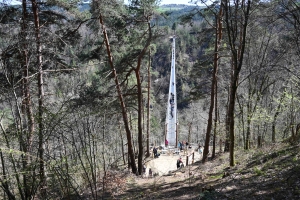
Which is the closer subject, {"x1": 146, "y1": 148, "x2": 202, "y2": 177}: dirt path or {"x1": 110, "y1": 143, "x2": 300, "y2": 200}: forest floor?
{"x1": 110, "y1": 143, "x2": 300, "y2": 200}: forest floor

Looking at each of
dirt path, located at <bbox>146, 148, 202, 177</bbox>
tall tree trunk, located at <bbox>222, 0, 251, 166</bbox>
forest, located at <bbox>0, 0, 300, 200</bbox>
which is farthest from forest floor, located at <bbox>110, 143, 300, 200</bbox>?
dirt path, located at <bbox>146, 148, 202, 177</bbox>

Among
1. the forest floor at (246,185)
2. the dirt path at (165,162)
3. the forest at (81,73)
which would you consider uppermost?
the forest at (81,73)

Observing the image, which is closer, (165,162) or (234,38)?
(234,38)

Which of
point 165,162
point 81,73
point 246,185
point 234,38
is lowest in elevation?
point 165,162

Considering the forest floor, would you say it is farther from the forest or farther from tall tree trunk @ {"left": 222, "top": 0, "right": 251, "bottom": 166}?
tall tree trunk @ {"left": 222, "top": 0, "right": 251, "bottom": 166}

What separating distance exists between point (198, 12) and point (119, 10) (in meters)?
2.94

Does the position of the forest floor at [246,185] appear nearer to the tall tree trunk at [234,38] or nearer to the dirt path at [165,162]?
the tall tree trunk at [234,38]

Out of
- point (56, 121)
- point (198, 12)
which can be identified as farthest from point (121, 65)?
point (56, 121)

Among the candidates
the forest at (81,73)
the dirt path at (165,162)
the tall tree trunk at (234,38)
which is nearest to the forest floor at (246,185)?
the forest at (81,73)

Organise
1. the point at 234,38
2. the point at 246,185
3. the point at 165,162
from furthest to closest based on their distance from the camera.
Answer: the point at 165,162 → the point at 234,38 → the point at 246,185

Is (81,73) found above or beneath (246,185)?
above

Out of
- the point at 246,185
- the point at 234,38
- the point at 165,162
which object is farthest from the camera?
the point at 165,162

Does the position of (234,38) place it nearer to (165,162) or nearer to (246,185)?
(246,185)

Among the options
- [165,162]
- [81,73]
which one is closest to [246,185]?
[81,73]
